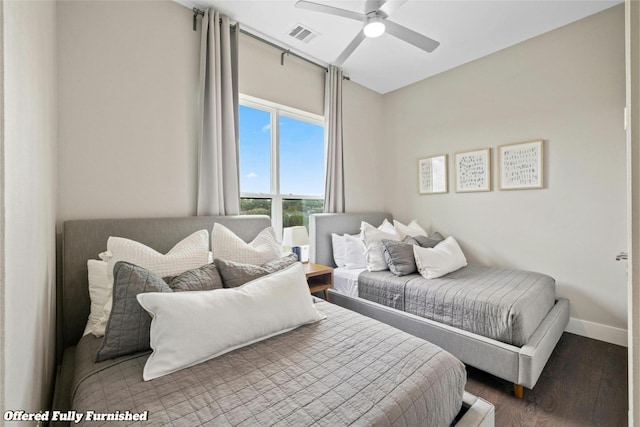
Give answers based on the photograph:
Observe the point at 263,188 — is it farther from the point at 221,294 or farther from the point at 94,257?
the point at 221,294

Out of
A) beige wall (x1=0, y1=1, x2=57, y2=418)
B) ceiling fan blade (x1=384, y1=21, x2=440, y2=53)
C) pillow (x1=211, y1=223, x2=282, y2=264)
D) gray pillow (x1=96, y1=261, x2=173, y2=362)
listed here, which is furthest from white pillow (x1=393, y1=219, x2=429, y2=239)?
beige wall (x1=0, y1=1, x2=57, y2=418)

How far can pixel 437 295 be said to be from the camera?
210 centimetres

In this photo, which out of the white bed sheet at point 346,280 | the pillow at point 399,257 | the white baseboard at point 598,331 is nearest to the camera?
the white baseboard at point 598,331

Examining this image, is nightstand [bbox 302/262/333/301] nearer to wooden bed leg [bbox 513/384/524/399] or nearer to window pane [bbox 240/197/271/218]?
window pane [bbox 240/197/271/218]

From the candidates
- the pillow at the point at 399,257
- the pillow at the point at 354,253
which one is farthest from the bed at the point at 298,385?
the pillow at the point at 354,253

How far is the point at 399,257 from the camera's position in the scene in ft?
8.29

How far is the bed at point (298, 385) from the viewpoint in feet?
2.82

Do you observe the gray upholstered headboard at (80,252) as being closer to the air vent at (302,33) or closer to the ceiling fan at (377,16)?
the ceiling fan at (377,16)

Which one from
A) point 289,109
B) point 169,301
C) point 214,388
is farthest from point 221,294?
point 289,109

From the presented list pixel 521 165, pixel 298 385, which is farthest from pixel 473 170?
pixel 298 385

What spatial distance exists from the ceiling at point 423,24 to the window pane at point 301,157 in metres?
0.77

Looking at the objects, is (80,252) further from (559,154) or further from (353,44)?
(559,154)

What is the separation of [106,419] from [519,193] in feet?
11.5

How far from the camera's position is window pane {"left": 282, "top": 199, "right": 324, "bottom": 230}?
3.08 metres
